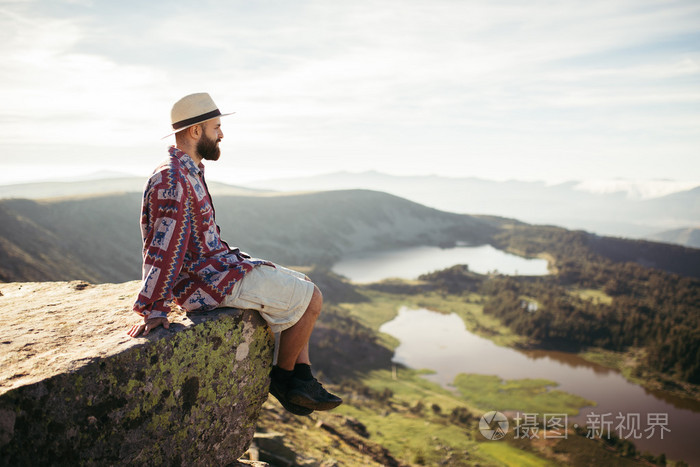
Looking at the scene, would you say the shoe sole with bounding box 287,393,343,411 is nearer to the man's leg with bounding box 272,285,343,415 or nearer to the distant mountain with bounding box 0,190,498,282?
the man's leg with bounding box 272,285,343,415

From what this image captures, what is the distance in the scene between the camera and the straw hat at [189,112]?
527 cm

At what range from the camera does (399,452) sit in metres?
21.5

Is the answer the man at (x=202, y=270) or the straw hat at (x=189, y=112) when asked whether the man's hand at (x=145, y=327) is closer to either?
the man at (x=202, y=270)

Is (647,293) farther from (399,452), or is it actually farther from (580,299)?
(399,452)

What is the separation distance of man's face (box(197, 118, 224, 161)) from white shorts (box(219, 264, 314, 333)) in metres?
1.62

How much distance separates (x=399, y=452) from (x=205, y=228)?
20.2m

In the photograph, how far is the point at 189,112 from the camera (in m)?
5.29

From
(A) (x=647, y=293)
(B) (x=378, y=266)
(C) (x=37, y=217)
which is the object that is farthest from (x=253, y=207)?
(A) (x=647, y=293)

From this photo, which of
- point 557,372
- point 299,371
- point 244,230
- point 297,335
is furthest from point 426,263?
point 297,335

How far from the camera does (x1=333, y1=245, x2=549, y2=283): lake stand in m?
98.9

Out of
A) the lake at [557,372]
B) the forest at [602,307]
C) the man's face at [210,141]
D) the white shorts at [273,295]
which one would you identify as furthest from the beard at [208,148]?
the forest at [602,307]

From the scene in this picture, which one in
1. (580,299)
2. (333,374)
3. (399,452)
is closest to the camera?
(399,452)

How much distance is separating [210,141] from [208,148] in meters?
0.10

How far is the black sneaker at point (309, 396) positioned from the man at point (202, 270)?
14 mm
